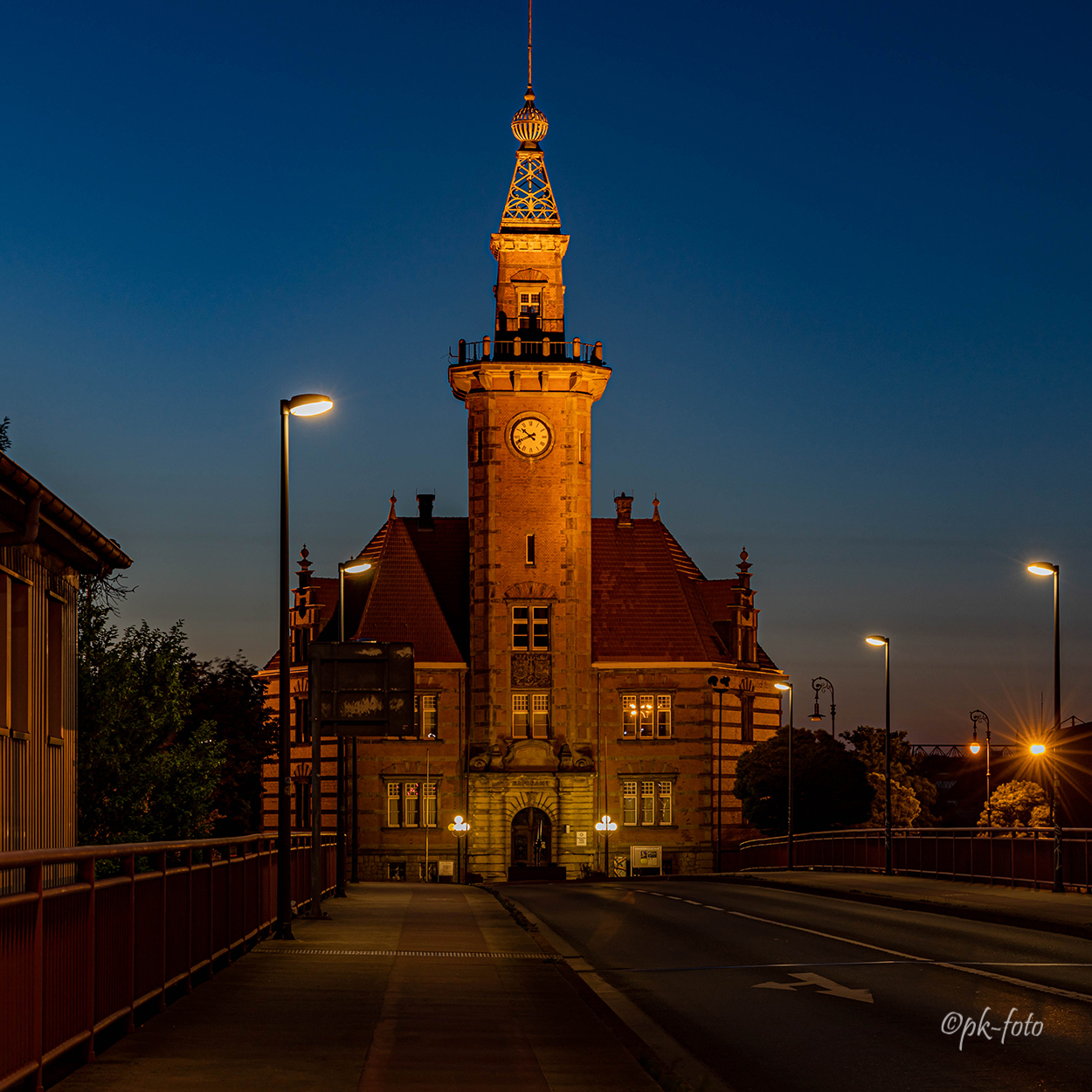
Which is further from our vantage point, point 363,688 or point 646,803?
point 646,803

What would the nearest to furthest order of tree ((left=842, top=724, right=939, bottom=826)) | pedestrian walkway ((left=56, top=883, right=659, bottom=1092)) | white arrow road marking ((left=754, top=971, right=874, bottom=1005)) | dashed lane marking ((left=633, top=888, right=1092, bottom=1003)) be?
1. pedestrian walkway ((left=56, top=883, right=659, bottom=1092))
2. dashed lane marking ((left=633, top=888, right=1092, bottom=1003))
3. white arrow road marking ((left=754, top=971, right=874, bottom=1005))
4. tree ((left=842, top=724, right=939, bottom=826))

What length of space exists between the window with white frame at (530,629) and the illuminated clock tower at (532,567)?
0.13 ft

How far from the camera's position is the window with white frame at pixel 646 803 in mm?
73125

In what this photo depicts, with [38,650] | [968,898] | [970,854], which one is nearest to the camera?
[38,650]

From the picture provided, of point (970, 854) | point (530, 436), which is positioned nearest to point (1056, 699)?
point (970, 854)

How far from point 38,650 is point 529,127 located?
2484 inches

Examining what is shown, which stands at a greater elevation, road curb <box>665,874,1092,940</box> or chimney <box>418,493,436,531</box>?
chimney <box>418,493,436,531</box>

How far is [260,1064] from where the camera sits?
32.1ft

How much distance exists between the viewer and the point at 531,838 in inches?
2840

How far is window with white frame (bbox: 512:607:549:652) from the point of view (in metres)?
72.5

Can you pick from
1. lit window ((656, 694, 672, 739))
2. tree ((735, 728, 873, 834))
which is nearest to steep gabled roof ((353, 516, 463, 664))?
lit window ((656, 694, 672, 739))

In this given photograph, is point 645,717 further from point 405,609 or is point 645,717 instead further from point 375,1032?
point 375,1032

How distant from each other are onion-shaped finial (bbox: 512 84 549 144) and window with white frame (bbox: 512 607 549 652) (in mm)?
24127

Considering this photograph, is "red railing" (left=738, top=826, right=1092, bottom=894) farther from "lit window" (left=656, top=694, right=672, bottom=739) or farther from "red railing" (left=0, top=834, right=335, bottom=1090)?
"red railing" (left=0, top=834, right=335, bottom=1090)
